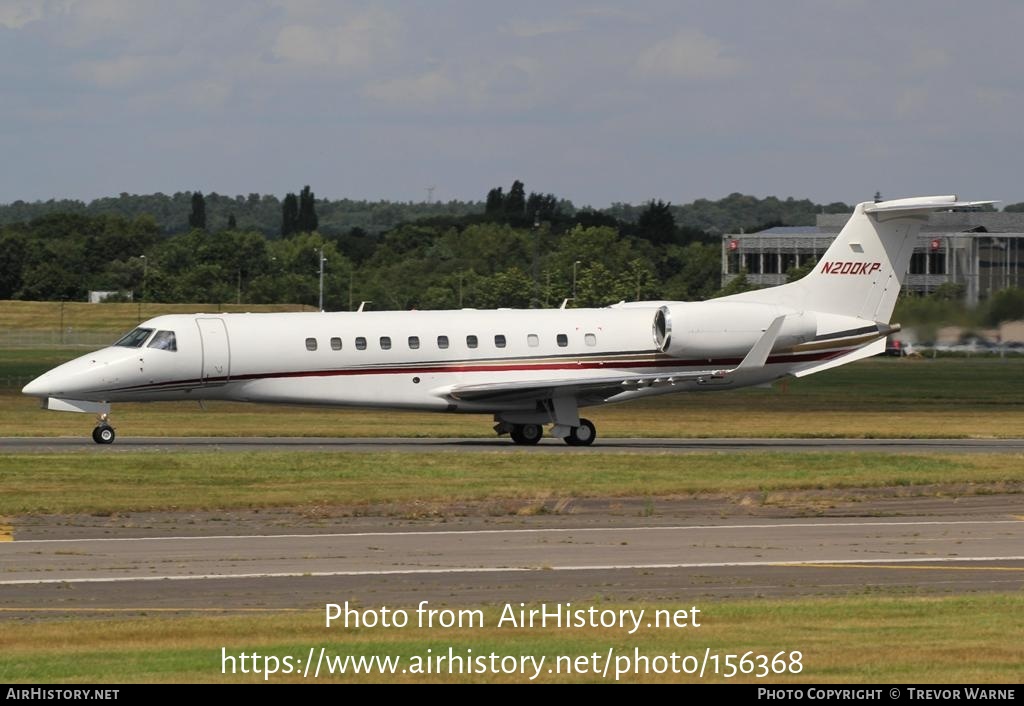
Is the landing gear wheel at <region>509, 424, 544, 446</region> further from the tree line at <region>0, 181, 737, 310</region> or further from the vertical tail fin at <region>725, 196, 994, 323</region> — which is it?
the tree line at <region>0, 181, 737, 310</region>

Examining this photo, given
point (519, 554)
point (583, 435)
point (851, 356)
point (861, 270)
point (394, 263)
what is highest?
point (394, 263)

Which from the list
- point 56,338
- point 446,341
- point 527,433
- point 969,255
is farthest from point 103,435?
point 56,338

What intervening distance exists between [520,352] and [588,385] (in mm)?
2005

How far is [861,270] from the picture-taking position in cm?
4184

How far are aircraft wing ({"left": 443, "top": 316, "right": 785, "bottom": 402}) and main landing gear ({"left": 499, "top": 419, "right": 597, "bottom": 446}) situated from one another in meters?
0.90

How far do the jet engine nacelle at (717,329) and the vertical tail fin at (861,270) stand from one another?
4.50 feet

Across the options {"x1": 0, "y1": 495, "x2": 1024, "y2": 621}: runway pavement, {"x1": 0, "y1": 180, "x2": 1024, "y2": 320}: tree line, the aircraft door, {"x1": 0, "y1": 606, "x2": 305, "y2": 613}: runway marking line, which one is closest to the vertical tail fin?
the aircraft door

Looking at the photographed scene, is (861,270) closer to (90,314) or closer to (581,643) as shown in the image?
(581,643)

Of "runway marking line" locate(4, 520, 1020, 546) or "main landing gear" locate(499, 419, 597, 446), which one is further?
"main landing gear" locate(499, 419, 597, 446)

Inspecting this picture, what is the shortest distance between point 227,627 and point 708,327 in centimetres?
2507

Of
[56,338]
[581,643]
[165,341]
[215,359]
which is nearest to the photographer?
[581,643]

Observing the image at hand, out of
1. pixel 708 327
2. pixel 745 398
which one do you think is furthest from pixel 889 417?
pixel 708 327

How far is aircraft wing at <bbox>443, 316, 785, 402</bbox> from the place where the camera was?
3878 centimetres
